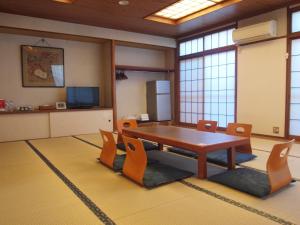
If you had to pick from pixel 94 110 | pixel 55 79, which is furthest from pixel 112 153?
pixel 55 79

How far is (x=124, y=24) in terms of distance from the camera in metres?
5.84

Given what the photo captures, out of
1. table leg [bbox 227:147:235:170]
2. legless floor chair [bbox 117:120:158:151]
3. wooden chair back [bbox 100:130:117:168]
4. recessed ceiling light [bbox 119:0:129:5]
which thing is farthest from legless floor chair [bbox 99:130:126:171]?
recessed ceiling light [bbox 119:0:129:5]

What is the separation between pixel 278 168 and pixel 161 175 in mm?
1171

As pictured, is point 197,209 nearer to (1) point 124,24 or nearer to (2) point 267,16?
(2) point 267,16

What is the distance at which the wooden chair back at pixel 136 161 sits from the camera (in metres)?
2.57

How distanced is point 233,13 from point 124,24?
2.42 metres

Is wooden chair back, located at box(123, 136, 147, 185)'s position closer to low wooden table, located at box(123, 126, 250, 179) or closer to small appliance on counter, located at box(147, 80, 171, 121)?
low wooden table, located at box(123, 126, 250, 179)

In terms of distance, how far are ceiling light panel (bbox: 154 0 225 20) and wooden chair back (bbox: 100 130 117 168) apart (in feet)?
9.78

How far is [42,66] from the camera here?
19.1 feet

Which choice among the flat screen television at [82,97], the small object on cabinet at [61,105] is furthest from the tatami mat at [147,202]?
the flat screen television at [82,97]

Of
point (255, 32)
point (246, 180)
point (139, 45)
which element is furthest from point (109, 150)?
point (139, 45)

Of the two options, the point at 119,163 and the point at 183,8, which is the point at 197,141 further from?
the point at 183,8

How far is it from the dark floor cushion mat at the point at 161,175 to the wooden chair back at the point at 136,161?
3.8 inches

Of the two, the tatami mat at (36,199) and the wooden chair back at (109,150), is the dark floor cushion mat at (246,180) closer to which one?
the wooden chair back at (109,150)
